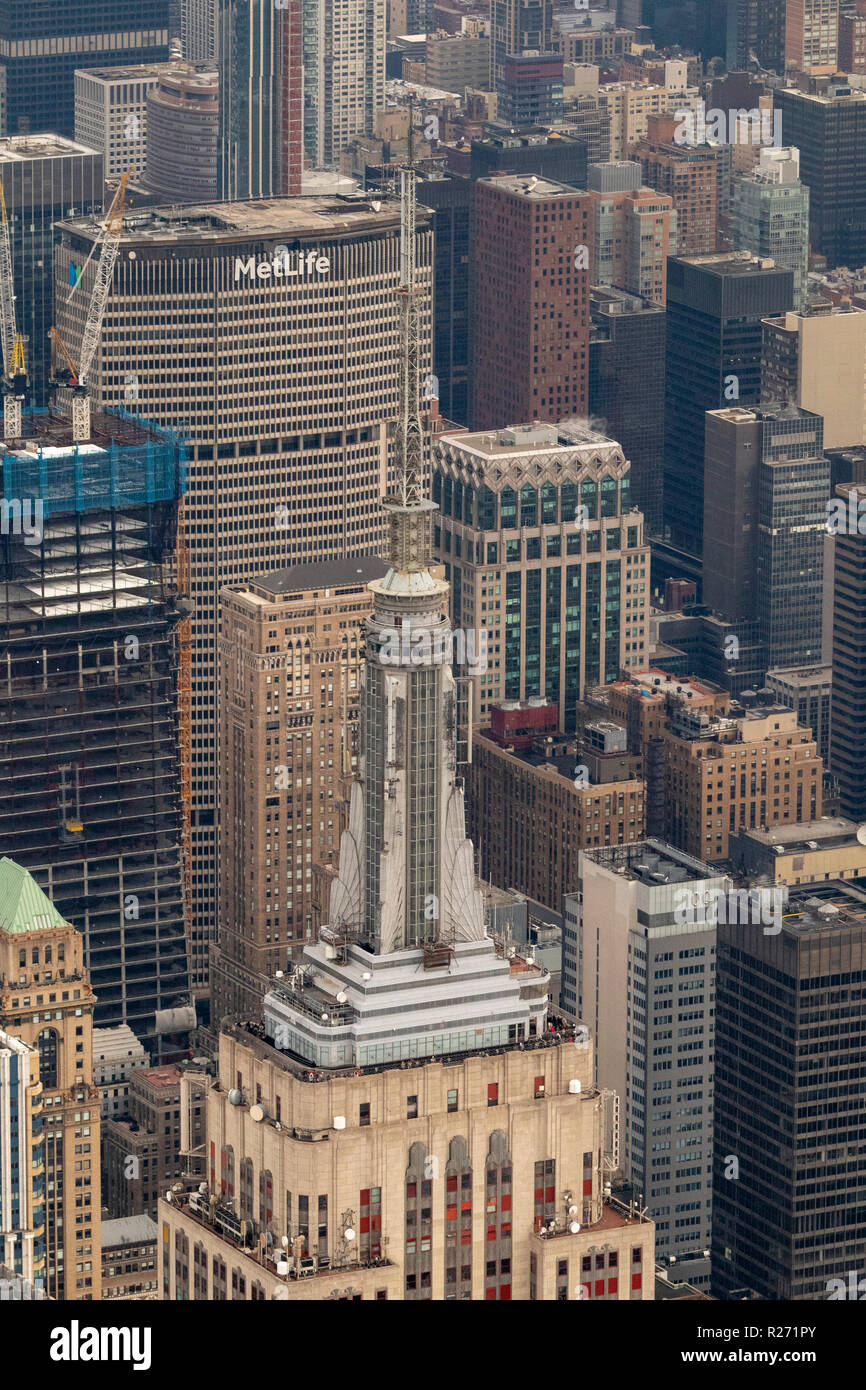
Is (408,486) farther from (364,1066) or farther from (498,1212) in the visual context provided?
(498,1212)

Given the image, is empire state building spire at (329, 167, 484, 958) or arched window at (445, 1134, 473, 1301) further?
empire state building spire at (329, 167, 484, 958)

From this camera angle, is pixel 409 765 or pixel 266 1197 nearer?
pixel 266 1197

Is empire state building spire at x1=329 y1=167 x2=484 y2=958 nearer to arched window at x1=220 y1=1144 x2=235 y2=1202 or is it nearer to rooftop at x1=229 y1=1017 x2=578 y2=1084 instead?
rooftop at x1=229 y1=1017 x2=578 y2=1084

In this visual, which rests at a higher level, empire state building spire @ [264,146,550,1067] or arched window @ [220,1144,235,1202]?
empire state building spire @ [264,146,550,1067]

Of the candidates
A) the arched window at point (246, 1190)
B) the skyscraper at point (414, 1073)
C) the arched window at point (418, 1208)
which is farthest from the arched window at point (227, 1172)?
the arched window at point (418, 1208)

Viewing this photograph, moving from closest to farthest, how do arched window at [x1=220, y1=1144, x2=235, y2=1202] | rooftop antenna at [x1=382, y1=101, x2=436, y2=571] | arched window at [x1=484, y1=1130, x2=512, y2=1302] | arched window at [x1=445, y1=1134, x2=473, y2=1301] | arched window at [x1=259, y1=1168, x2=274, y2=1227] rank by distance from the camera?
arched window at [x1=259, y1=1168, x2=274, y2=1227]
arched window at [x1=445, y1=1134, x2=473, y2=1301]
arched window at [x1=484, y1=1130, x2=512, y2=1302]
rooftop antenna at [x1=382, y1=101, x2=436, y2=571]
arched window at [x1=220, y1=1144, x2=235, y2=1202]

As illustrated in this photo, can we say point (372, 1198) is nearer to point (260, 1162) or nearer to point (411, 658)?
point (260, 1162)

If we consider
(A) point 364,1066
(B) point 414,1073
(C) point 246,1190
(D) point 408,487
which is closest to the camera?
(B) point 414,1073

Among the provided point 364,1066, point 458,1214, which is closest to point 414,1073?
point 364,1066

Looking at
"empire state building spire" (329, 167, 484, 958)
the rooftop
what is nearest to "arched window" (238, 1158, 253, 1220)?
the rooftop

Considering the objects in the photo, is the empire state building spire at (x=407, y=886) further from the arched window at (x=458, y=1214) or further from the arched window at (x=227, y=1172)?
the arched window at (x=227, y=1172)
